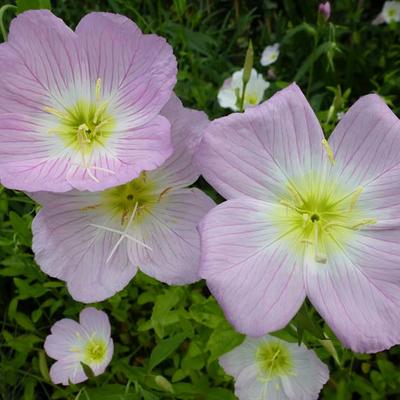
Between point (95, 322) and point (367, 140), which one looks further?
point (95, 322)

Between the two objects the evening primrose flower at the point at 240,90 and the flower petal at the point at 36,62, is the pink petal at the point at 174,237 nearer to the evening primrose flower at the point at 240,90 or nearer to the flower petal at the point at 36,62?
the flower petal at the point at 36,62

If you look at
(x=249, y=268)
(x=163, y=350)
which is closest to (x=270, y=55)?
(x=163, y=350)

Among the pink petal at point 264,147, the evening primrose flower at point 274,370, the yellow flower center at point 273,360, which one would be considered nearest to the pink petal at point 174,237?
the pink petal at point 264,147

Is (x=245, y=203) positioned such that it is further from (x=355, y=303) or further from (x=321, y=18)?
(x=321, y=18)

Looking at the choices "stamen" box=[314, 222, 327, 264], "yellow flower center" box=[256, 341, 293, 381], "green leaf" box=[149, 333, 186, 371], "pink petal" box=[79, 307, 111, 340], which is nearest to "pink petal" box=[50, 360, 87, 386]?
"pink petal" box=[79, 307, 111, 340]

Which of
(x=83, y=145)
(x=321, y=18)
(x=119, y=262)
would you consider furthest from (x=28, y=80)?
(x=321, y=18)

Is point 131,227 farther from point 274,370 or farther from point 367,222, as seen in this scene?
point 274,370
